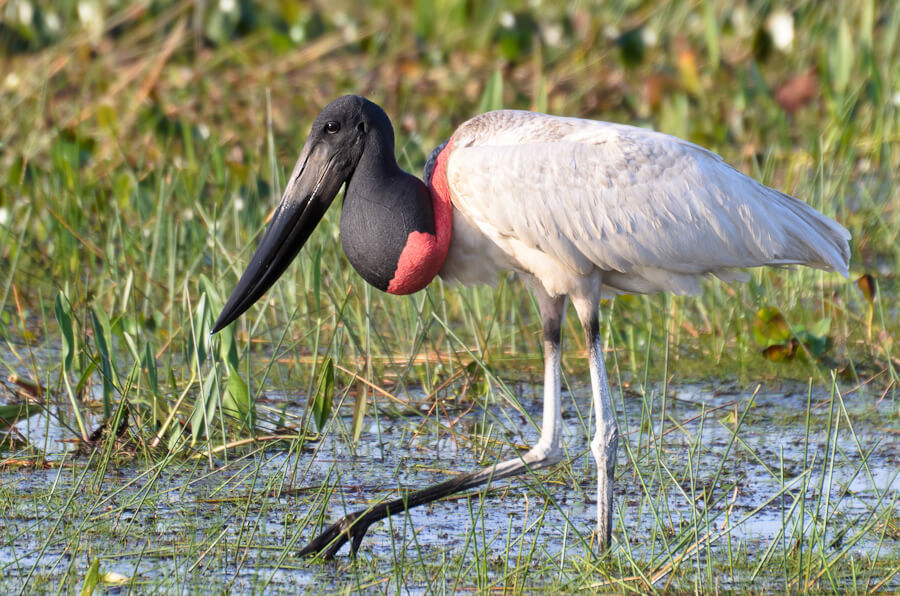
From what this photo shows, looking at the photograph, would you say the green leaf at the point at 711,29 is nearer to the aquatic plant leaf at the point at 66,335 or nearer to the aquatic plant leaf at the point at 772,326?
the aquatic plant leaf at the point at 772,326

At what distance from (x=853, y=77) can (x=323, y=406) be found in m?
4.99

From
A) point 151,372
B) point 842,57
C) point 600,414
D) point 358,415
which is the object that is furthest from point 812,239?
point 842,57

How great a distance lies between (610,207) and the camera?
379 centimetres

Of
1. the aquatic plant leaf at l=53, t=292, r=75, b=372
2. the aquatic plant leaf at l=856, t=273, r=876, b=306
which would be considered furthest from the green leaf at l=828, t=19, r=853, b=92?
the aquatic plant leaf at l=53, t=292, r=75, b=372

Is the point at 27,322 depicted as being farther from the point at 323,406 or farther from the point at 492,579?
the point at 492,579

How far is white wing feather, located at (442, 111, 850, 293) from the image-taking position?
3.70 metres

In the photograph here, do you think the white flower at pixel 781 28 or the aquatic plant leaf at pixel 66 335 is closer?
the aquatic plant leaf at pixel 66 335

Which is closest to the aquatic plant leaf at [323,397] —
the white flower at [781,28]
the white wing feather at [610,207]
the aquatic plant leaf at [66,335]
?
the white wing feather at [610,207]

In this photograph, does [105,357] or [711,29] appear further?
[711,29]

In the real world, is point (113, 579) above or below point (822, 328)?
below

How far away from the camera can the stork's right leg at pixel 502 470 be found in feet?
11.3

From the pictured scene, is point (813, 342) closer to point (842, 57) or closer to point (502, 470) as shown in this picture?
point (502, 470)

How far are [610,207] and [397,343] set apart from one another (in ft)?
5.19

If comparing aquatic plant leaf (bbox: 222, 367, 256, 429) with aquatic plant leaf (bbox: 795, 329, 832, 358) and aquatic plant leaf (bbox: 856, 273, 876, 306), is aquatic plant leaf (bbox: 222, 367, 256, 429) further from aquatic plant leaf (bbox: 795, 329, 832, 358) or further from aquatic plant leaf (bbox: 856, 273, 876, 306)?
aquatic plant leaf (bbox: 856, 273, 876, 306)
